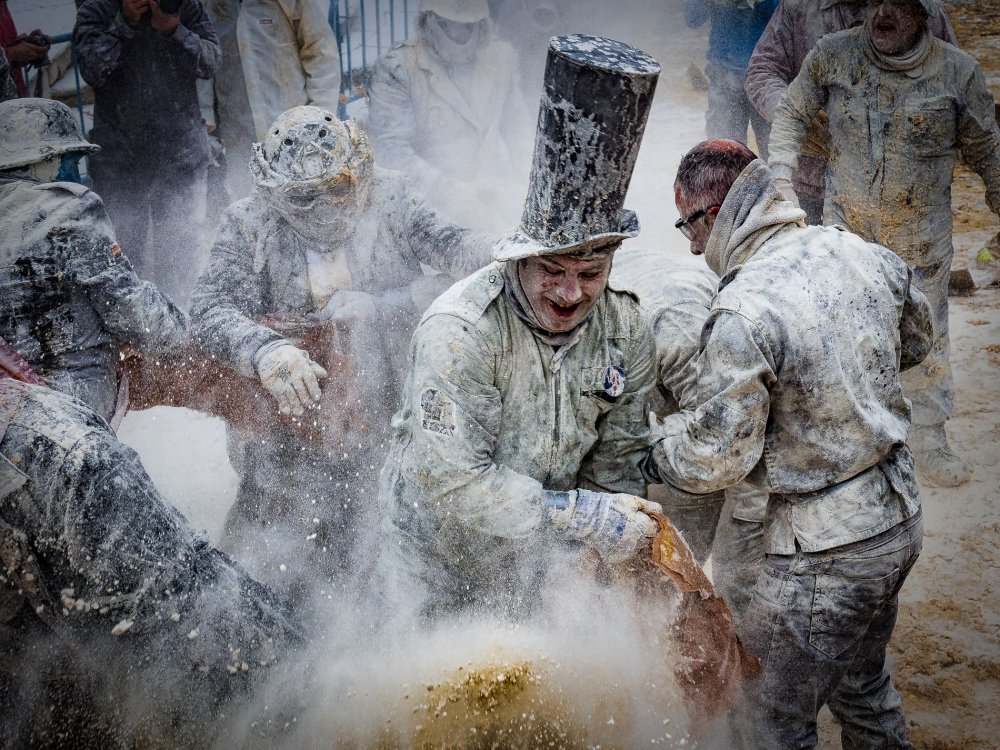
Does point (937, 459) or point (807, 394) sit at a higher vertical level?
point (807, 394)

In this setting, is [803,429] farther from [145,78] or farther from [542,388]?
[145,78]

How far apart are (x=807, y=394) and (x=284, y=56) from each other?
5738 mm

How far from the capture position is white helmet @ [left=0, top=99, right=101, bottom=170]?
13.1ft

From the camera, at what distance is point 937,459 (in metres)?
5.18


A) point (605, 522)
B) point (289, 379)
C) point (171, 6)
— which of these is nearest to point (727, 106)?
point (171, 6)

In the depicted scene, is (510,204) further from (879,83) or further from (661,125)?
(661,125)

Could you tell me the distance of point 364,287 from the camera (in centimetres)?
469

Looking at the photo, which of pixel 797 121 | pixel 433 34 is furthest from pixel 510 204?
pixel 797 121

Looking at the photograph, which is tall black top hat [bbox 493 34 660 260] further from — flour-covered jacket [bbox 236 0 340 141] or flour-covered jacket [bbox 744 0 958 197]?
flour-covered jacket [bbox 236 0 340 141]

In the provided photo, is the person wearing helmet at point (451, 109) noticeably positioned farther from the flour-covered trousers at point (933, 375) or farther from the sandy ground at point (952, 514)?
the flour-covered trousers at point (933, 375)

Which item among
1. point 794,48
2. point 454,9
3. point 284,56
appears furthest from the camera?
point 284,56

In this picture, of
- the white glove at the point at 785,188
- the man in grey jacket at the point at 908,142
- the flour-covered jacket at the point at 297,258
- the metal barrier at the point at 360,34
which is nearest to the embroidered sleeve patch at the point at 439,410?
the flour-covered jacket at the point at 297,258

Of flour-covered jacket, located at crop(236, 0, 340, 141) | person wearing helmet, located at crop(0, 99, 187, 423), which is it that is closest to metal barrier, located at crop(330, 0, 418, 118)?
flour-covered jacket, located at crop(236, 0, 340, 141)

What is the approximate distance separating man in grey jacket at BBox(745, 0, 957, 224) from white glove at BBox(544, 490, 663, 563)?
12.8ft
